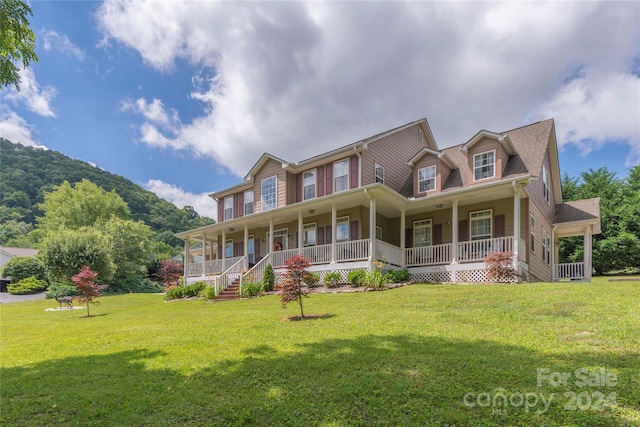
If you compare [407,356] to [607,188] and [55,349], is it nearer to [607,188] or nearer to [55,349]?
[55,349]

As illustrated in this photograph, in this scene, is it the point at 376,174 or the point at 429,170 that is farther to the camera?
the point at 376,174

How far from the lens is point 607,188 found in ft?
89.4

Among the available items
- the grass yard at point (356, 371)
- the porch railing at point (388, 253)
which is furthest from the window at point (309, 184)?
the grass yard at point (356, 371)

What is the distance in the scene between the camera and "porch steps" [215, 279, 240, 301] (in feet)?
50.1

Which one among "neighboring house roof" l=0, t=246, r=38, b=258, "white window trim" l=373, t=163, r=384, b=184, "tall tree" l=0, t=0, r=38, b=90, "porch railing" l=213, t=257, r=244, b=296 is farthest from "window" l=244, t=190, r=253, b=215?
"neighboring house roof" l=0, t=246, r=38, b=258

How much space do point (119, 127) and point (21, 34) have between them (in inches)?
671

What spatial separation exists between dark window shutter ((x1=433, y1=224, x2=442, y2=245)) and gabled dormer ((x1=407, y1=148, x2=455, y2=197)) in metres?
1.67

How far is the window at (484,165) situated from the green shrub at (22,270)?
38220mm

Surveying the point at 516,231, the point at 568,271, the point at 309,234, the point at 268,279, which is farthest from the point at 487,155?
the point at 268,279

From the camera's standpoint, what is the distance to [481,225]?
14.8m

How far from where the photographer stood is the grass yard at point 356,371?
10.9 ft

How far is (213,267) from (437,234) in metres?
13.1

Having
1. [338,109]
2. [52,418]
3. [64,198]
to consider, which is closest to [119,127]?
[338,109]

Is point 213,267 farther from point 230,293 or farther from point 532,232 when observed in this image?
point 532,232
